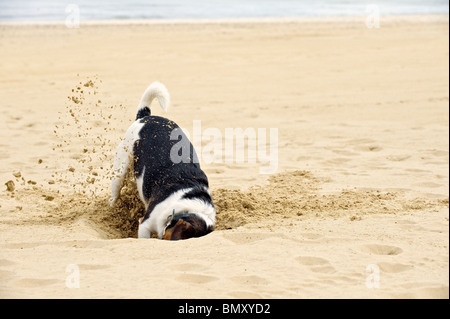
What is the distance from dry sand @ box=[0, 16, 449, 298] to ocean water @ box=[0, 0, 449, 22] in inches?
481

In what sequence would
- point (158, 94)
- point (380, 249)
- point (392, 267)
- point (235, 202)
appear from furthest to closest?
point (158, 94)
point (235, 202)
point (380, 249)
point (392, 267)

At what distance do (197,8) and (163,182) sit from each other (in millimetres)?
29441

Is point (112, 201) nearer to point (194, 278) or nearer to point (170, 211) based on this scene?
point (170, 211)

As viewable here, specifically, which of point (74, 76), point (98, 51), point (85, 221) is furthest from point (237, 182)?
point (98, 51)

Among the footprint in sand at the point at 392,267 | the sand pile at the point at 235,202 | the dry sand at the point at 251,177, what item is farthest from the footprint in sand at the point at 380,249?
the sand pile at the point at 235,202

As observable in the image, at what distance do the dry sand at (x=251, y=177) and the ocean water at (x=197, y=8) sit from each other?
1223 centimetres

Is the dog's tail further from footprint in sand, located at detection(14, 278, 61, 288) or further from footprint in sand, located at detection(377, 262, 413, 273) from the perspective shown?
footprint in sand, located at detection(377, 262, 413, 273)

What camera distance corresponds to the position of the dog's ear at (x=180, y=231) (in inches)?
162

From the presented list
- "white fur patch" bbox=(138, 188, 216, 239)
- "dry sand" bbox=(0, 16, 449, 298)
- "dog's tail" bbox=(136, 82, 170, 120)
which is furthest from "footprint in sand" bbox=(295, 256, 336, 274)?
"dog's tail" bbox=(136, 82, 170, 120)

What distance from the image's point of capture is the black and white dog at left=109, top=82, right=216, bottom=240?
4.31m

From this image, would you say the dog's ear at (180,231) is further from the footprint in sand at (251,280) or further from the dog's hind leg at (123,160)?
the dog's hind leg at (123,160)

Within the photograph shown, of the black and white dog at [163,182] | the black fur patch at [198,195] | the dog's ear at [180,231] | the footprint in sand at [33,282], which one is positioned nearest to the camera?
the footprint in sand at [33,282]

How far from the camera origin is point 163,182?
15.3ft

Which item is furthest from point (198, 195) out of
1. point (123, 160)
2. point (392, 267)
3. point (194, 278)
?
point (392, 267)
